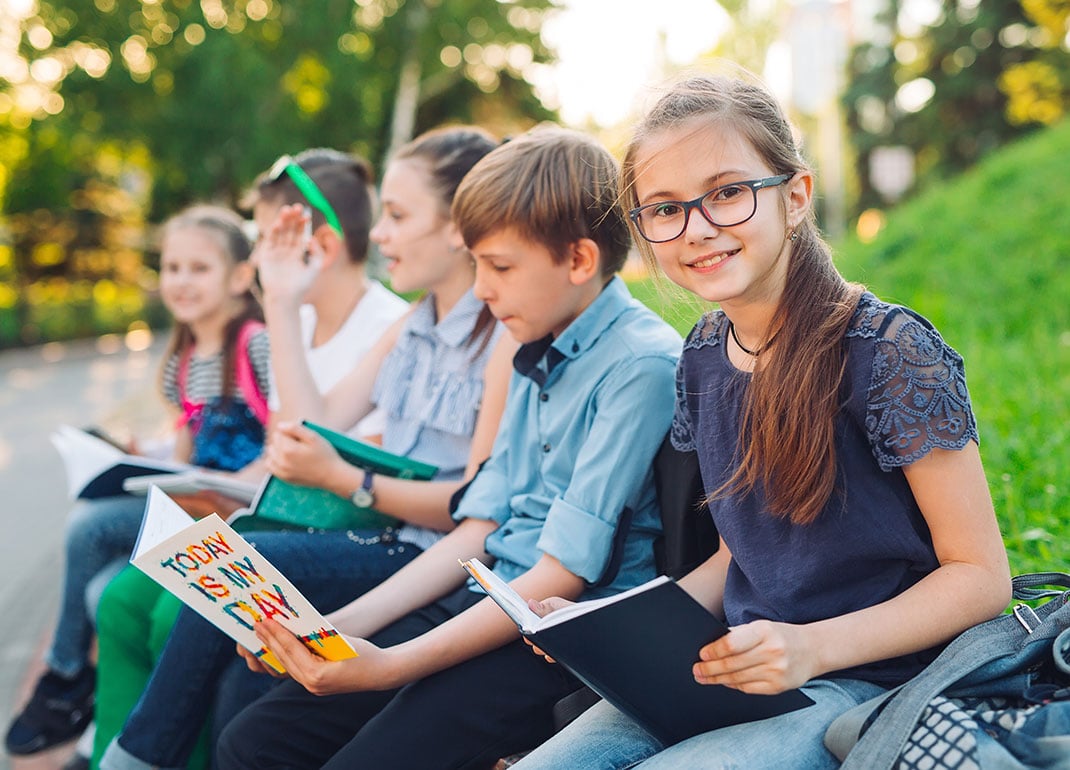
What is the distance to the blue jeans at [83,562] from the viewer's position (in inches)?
140

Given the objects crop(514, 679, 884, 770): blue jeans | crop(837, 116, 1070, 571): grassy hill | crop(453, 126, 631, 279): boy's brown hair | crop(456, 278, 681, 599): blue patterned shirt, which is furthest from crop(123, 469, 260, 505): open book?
crop(837, 116, 1070, 571): grassy hill

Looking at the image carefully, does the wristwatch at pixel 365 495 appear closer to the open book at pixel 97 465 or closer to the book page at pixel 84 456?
the open book at pixel 97 465

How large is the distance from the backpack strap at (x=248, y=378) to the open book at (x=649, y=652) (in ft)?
8.02

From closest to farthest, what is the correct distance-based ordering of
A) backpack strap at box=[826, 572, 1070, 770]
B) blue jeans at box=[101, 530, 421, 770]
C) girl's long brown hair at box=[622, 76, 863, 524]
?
1. backpack strap at box=[826, 572, 1070, 770]
2. girl's long brown hair at box=[622, 76, 863, 524]
3. blue jeans at box=[101, 530, 421, 770]

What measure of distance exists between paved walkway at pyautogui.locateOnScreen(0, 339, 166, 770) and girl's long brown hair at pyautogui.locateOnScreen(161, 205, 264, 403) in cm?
43

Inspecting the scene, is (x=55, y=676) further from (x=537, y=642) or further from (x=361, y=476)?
(x=537, y=642)

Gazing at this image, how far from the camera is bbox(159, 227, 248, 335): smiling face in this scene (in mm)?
4164

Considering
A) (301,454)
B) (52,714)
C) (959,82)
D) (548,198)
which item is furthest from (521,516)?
(959,82)

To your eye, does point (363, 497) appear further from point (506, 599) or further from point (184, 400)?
point (184, 400)

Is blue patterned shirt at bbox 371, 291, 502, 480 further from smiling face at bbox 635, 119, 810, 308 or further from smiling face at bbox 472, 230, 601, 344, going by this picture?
smiling face at bbox 635, 119, 810, 308

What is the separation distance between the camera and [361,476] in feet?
9.18

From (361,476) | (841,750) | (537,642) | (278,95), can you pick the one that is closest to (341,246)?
(361,476)

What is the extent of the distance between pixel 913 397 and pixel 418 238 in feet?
5.81

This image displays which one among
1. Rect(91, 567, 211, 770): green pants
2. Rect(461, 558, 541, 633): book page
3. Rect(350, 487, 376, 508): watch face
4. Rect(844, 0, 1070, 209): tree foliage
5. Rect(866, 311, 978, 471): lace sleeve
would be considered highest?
Rect(844, 0, 1070, 209): tree foliage
